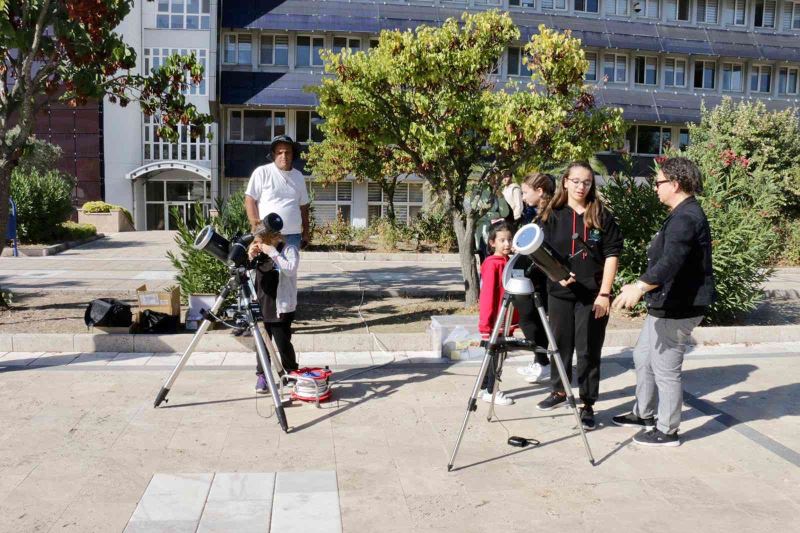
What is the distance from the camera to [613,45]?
119ft

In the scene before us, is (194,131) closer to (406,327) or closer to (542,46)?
(406,327)

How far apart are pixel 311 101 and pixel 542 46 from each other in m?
25.6

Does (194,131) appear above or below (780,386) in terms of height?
above

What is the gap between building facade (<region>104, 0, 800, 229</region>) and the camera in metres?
33.6

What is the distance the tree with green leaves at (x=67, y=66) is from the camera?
811cm

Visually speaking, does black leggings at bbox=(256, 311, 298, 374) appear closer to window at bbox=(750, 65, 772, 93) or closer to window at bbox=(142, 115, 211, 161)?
window at bbox=(142, 115, 211, 161)

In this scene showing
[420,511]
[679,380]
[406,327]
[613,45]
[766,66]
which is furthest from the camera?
[766,66]

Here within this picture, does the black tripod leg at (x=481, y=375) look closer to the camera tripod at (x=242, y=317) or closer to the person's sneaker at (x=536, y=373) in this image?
the camera tripod at (x=242, y=317)

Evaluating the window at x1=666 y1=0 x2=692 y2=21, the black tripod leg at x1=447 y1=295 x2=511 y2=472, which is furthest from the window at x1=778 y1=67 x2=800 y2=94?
the black tripod leg at x1=447 y1=295 x2=511 y2=472

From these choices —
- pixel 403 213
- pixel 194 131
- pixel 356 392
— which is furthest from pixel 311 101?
pixel 356 392

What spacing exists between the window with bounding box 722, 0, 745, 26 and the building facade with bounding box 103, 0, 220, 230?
27213 mm

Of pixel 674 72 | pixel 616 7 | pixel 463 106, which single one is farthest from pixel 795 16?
pixel 463 106

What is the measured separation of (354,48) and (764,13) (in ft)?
74.7

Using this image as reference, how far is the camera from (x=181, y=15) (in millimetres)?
36750
